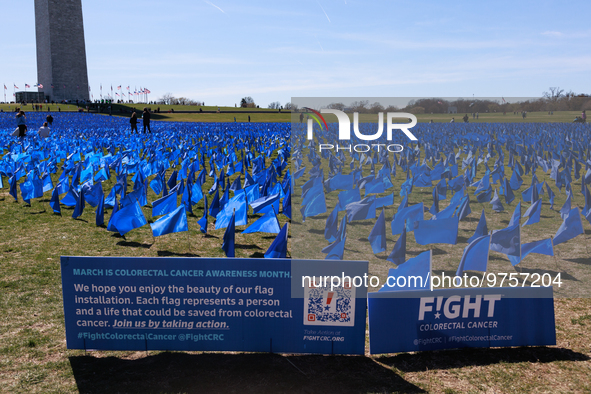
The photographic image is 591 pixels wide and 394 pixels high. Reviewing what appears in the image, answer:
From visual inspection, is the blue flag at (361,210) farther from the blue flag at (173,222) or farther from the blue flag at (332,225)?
the blue flag at (173,222)

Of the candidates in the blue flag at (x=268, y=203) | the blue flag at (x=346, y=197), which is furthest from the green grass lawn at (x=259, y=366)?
the blue flag at (x=346, y=197)

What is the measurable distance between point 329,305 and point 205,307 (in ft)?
4.29

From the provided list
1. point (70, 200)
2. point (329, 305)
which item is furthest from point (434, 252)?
point (70, 200)

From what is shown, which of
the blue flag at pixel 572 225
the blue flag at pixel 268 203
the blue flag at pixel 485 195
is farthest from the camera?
the blue flag at pixel 485 195

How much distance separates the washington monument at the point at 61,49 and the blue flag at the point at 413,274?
99.5 meters

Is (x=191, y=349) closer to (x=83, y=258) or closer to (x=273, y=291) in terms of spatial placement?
(x=273, y=291)

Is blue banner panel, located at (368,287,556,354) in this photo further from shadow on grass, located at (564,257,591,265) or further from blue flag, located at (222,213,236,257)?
shadow on grass, located at (564,257,591,265)

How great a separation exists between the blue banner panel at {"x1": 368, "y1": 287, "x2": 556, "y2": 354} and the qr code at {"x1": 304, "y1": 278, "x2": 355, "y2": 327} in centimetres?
22

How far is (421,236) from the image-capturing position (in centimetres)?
783

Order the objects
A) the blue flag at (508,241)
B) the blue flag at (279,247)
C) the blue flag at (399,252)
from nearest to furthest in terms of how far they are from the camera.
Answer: the blue flag at (279,247) < the blue flag at (399,252) < the blue flag at (508,241)

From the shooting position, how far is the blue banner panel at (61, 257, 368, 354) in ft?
15.8

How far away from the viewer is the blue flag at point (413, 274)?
5.36m

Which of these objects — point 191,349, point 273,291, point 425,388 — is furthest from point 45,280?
point 425,388

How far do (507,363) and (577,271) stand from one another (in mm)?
3857
